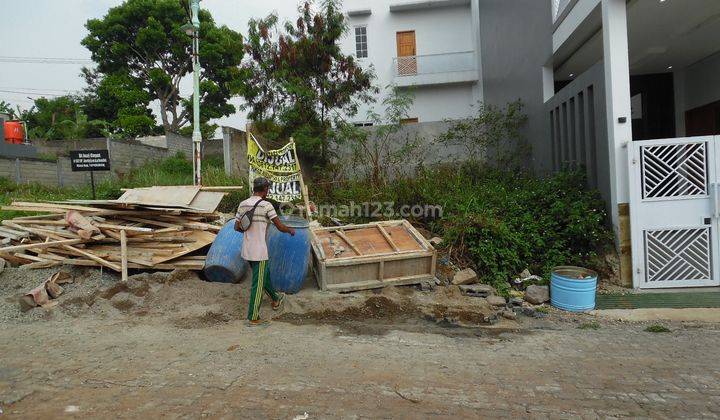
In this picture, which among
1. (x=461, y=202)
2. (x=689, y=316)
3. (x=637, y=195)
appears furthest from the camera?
(x=461, y=202)

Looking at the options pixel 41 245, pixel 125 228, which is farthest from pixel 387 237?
pixel 41 245

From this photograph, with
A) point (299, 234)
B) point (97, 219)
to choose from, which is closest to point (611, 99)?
point (299, 234)

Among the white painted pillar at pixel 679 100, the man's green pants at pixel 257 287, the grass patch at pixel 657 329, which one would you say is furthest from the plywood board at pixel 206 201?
the white painted pillar at pixel 679 100

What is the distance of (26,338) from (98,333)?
2.27ft

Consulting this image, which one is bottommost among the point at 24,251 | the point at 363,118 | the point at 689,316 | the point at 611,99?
the point at 689,316

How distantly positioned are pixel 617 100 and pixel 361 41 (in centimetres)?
1400

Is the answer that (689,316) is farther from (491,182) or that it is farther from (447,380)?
(491,182)

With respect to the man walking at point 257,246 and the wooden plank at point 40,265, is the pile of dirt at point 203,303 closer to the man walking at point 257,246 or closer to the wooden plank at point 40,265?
the wooden plank at point 40,265

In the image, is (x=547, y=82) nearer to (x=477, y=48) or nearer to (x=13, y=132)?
(x=477, y=48)

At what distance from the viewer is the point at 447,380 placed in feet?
11.2

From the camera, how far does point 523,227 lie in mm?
6602

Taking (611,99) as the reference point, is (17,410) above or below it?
below

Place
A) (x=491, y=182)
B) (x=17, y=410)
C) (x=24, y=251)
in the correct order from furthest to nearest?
(x=491, y=182) < (x=24, y=251) < (x=17, y=410)

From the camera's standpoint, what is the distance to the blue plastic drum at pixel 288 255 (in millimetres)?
5477
